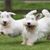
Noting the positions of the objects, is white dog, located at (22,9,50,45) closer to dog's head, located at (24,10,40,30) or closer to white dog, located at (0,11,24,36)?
dog's head, located at (24,10,40,30)

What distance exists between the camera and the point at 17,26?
30.5ft

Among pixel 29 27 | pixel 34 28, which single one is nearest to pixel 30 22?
pixel 29 27

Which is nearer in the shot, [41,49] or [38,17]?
[41,49]

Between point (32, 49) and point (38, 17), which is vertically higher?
point (38, 17)

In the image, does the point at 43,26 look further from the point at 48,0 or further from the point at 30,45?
the point at 48,0

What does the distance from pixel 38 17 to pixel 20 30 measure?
58 cm

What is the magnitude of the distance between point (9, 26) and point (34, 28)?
0.66 meters

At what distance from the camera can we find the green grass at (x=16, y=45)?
27.6 ft

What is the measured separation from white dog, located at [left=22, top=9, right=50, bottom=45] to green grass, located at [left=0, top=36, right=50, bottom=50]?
0.65 feet

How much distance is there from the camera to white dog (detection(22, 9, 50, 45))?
8.66 metres

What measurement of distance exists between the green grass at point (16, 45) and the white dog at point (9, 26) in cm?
28

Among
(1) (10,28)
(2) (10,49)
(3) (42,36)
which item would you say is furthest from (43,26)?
(2) (10,49)

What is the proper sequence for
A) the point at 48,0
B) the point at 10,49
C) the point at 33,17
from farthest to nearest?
the point at 48,0 → the point at 33,17 → the point at 10,49

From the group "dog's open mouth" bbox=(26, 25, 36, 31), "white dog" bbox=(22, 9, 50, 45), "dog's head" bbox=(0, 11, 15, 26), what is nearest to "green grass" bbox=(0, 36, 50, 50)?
"white dog" bbox=(22, 9, 50, 45)
